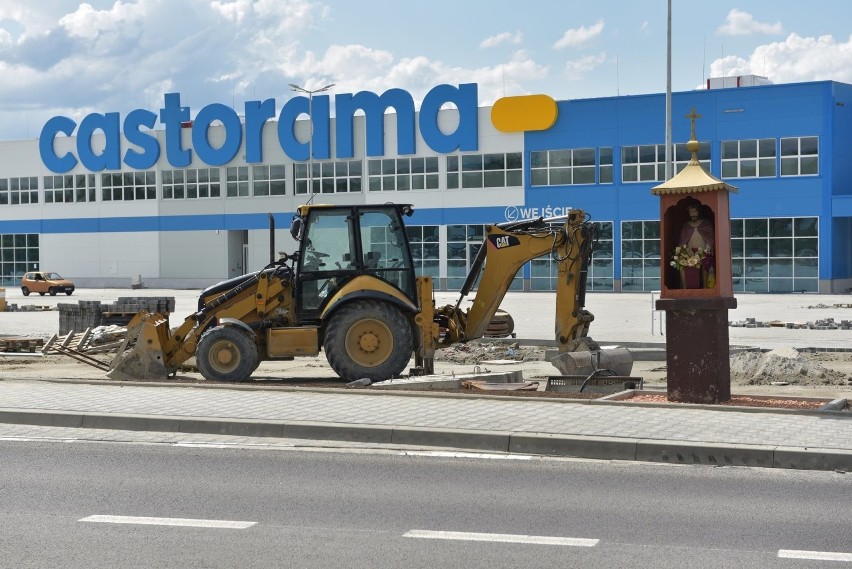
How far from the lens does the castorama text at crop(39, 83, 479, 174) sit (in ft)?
213

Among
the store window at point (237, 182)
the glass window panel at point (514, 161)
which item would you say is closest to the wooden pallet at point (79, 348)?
the glass window panel at point (514, 161)

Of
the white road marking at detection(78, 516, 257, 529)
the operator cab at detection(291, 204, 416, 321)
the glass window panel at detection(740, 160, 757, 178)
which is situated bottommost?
the white road marking at detection(78, 516, 257, 529)

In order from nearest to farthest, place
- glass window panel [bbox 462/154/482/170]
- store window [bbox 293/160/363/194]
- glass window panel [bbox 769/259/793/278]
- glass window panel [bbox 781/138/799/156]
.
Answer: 1. glass window panel [bbox 781/138/799/156]
2. glass window panel [bbox 769/259/793/278]
3. glass window panel [bbox 462/154/482/170]
4. store window [bbox 293/160/363/194]

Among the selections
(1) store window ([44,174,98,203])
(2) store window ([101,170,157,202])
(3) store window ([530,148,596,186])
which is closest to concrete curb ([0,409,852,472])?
(3) store window ([530,148,596,186])

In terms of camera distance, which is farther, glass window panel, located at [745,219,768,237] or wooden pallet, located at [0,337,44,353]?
glass window panel, located at [745,219,768,237]

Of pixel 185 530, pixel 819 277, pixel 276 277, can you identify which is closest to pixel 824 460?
pixel 185 530

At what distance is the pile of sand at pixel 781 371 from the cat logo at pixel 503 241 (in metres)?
3.81

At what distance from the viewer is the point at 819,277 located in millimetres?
56094

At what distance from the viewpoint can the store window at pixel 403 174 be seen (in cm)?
6612

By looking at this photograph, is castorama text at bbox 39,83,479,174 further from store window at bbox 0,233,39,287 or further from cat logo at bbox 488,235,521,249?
cat logo at bbox 488,235,521,249

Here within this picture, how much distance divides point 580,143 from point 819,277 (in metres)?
13.4

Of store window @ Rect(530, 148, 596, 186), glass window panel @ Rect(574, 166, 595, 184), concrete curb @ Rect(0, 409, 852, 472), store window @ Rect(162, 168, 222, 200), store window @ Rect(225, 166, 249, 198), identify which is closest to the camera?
concrete curb @ Rect(0, 409, 852, 472)

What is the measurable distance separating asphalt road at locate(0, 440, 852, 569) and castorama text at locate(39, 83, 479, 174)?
54882mm

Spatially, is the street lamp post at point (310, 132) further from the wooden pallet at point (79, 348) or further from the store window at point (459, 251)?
the wooden pallet at point (79, 348)
